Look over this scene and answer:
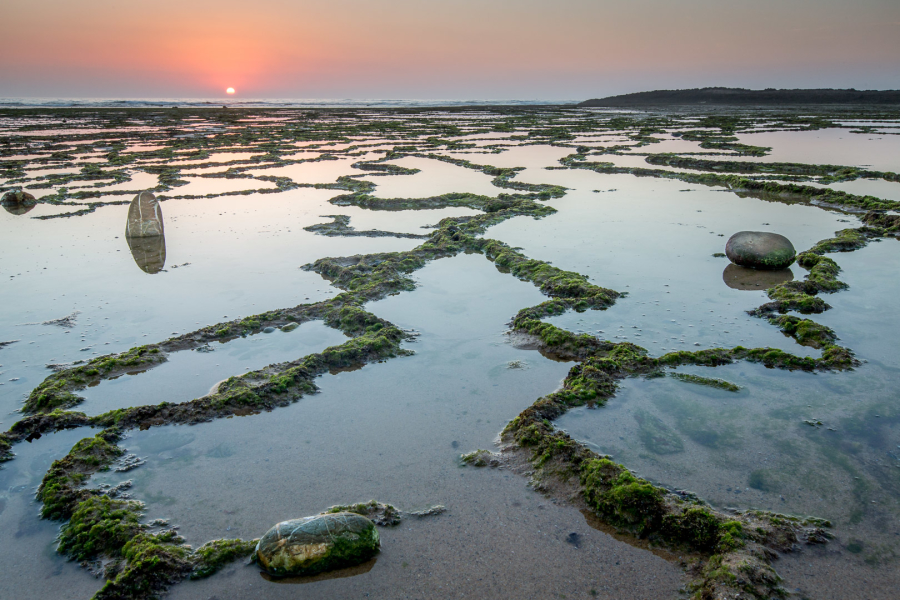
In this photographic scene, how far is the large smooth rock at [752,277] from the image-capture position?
643 centimetres

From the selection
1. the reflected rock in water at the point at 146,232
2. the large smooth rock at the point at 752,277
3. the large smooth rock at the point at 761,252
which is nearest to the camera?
the large smooth rock at the point at 752,277

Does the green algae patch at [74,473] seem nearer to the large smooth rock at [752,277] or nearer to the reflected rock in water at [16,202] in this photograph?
the large smooth rock at [752,277]

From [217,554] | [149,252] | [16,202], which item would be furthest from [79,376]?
[16,202]

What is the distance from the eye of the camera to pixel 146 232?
9047 millimetres

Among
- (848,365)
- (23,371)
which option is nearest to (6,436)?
(23,371)

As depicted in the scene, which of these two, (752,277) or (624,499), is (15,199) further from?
(752,277)

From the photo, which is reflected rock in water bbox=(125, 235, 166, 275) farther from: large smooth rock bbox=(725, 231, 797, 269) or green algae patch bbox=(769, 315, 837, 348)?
large smooth rock bbox=(725, 231, 797, 269)

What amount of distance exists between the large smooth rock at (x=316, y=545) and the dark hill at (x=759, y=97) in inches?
3426

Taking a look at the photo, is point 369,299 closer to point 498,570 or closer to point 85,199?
point 498,570

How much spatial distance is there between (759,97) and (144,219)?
318ft

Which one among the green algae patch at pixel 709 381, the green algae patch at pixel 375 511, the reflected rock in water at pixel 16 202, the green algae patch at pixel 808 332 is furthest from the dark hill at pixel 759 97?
the green algae patch at pixel 375 511

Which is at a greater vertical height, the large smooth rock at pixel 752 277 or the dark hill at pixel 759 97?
the dark hill at pixel 759 97

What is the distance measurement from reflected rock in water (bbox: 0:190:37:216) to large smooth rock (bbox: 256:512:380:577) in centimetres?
1245

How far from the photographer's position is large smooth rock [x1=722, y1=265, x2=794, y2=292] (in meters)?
6.43
